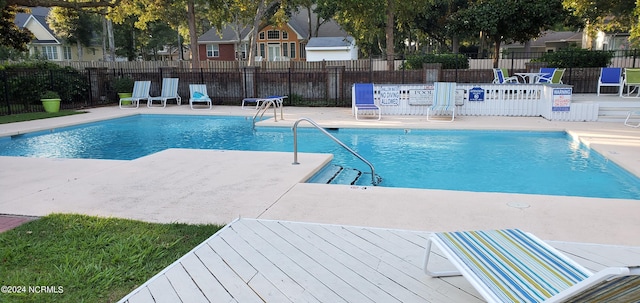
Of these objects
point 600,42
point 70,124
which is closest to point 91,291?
point 70,124

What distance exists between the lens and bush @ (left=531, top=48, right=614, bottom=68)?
1688 cm

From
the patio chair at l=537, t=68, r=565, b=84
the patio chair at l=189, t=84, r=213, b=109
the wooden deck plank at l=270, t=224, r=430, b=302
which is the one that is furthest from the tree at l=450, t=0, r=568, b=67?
the wooden deck plank at l=270, t=224, r=430, b=302

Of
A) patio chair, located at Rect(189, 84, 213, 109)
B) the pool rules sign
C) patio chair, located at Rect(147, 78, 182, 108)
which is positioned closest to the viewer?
the pool rules sign

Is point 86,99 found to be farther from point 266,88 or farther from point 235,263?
point 235,263

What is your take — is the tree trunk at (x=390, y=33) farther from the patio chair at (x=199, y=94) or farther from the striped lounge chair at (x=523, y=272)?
the striped lounge chair at (x=523, y=272)

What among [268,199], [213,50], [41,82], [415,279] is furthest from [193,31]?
[213,50]

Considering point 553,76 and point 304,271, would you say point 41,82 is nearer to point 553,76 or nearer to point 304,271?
point 304,271

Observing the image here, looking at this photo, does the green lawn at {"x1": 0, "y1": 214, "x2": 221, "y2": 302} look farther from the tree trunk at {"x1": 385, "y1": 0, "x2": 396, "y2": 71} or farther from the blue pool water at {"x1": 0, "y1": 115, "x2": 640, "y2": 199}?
the tree trunk at {"x1": 385, "y1": 0, "x2": 396, "y2": 71}

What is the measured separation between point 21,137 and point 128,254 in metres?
9.30

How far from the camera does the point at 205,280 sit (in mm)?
2949

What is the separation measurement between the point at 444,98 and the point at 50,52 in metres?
39.8

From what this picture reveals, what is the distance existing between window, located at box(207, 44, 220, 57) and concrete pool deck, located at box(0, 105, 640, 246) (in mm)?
35148

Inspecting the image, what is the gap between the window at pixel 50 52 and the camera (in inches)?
1567

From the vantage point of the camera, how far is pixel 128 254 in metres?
3.47
